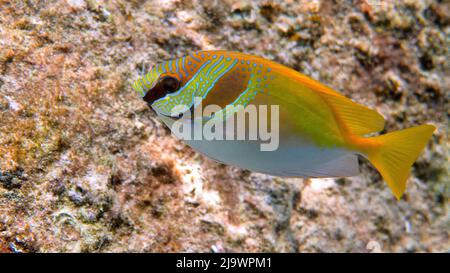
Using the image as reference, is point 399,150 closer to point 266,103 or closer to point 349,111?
point 349,111

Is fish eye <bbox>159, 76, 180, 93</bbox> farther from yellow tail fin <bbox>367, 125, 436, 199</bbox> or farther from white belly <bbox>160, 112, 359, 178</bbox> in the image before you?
yellow tail fin <bbox>367, 125, 436, 199</bbox>

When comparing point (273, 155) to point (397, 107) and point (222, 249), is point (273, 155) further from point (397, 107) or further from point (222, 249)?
point (397, 107)

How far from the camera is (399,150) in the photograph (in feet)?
3.68

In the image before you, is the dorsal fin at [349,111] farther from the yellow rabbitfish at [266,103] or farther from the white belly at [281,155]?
the white belly at [281,155]

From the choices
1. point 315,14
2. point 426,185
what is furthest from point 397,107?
point 315,14

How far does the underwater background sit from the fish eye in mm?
704

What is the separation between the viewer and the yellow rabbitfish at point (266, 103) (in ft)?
3.36

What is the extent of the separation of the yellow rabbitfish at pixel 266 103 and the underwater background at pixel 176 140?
671mm

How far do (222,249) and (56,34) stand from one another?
1412 mm

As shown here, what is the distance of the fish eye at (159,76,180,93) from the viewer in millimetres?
1029

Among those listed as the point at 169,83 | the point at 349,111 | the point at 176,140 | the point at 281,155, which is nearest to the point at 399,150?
the point at 349,111

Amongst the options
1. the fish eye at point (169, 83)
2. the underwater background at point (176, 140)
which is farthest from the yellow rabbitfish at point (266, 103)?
the underwater background at point (176, 140)

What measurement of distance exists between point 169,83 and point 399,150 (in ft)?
2.67

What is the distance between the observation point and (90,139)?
5.09 ft
